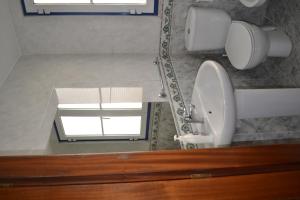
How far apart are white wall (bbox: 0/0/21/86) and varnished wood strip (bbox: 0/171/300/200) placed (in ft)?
7.03

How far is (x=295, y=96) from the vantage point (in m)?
1.71

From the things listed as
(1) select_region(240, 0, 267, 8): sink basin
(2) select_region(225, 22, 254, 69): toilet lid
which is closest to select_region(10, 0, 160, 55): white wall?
(2) select_region(225, 22, 254, 69): toilet lid

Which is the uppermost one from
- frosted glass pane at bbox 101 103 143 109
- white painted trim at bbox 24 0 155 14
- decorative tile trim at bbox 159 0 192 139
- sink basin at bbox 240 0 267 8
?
sink basin at bbox 240 0 267 8

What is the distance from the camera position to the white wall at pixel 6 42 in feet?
7.92

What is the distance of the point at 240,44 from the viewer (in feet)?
7.48

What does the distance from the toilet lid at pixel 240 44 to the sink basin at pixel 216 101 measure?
69 centimetres

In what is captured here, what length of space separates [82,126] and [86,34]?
3.57 feet

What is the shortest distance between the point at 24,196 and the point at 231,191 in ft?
1.59

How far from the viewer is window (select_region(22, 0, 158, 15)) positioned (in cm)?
255

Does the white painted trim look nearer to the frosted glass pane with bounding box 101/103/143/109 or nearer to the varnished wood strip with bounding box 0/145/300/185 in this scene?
the frosted glass pane with bounding box 101/103/143/109

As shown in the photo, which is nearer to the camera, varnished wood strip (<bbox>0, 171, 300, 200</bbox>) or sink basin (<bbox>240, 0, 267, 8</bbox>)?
varnished wood strip (<bbox>0, 171, 300, 200</bbox>)

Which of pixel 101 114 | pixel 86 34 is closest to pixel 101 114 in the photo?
pixel 101 114

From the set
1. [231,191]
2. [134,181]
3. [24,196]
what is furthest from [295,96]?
[24,196]

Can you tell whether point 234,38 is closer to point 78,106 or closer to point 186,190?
point 78,106
